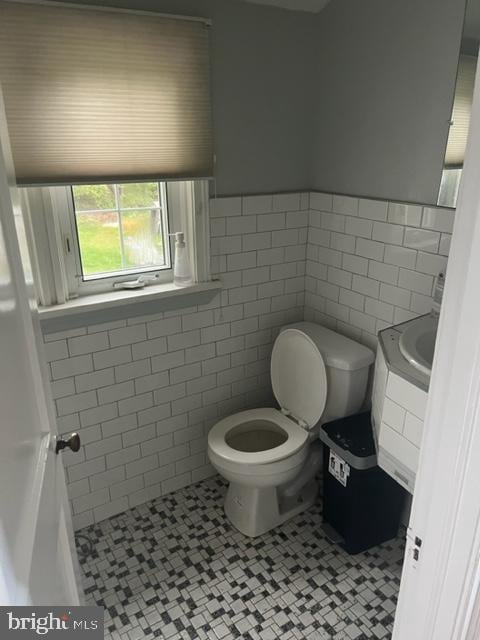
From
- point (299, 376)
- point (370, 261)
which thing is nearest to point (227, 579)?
point (299, 376)

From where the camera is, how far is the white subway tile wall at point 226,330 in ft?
6.43

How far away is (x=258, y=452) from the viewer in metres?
2.08

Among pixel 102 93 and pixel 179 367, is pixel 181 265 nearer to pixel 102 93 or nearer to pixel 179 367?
pixel 179 367

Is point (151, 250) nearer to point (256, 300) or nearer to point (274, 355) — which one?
point (256, 300)

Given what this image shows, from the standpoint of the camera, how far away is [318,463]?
232 cm

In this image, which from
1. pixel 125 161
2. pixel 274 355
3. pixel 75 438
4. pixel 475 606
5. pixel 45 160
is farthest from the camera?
pixel 274 355

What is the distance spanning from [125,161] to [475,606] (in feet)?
5.58

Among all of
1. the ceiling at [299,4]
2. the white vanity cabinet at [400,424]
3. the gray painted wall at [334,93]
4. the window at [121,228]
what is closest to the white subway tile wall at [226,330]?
the gray painted wall at [334,93]

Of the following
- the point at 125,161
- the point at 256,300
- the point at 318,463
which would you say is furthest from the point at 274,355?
the point at 125,161

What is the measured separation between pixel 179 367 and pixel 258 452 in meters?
0.53

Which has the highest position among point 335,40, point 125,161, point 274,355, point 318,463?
point 335,40

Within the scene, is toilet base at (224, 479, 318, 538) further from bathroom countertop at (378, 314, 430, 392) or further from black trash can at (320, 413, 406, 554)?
bathroom countertop at (378, 314, 430, 392)

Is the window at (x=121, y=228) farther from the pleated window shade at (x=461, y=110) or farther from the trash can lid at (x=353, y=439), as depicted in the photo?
the pleated window shade at (x=461, y=110)

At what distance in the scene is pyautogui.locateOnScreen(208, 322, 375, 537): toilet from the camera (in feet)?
6.58
